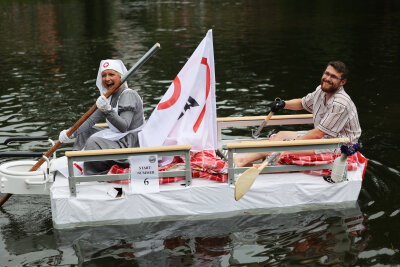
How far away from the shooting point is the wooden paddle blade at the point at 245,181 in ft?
21.3

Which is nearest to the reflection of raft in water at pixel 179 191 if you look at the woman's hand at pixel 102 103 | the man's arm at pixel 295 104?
the woman's hand at pixel 102 103

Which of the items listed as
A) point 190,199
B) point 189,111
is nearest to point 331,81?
point 189,111

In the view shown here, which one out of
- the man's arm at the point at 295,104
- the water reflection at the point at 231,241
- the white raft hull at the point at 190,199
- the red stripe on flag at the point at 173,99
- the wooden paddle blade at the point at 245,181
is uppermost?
the red stripe on flag at the point at 173,99

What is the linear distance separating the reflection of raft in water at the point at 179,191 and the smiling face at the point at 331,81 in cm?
79

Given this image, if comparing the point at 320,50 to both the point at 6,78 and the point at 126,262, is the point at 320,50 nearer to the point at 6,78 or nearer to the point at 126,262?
the point at 6,78

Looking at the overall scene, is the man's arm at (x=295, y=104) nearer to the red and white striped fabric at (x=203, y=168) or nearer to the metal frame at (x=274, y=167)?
the metal frame at (x=274, y=167)

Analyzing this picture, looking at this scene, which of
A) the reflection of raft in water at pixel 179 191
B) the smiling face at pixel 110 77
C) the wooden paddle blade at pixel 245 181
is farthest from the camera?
the smiling face at pixel 110 77

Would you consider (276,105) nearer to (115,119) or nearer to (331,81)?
(331,81)

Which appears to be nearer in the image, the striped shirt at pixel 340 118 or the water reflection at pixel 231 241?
the water reflection at pixel 231 241

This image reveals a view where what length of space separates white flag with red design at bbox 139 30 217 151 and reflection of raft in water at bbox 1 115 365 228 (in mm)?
431

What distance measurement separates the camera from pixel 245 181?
6523 millimetres

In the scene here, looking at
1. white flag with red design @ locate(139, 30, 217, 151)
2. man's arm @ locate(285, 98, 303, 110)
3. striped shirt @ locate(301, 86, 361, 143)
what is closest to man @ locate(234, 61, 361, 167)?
striped shirt @ locate(301, 86, 361, 143)

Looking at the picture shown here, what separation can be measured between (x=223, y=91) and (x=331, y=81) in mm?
8121

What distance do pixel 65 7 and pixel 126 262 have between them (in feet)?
138
